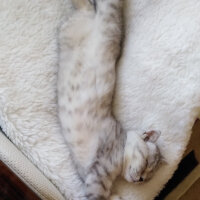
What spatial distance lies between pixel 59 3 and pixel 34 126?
49 centimetres

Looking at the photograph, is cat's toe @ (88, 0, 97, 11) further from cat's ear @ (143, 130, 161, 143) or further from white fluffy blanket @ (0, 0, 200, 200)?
cat's ear @ (143, 130, 161, 143)

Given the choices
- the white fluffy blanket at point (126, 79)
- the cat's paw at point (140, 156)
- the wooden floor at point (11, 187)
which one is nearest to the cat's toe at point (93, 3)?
the white fluffy blanket at point (126, 79)

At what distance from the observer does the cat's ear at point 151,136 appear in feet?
4.18

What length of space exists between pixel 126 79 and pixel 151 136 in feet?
0.79

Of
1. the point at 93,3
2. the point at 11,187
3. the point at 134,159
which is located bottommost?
the point at 134,159

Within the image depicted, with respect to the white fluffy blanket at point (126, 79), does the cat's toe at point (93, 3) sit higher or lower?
higher

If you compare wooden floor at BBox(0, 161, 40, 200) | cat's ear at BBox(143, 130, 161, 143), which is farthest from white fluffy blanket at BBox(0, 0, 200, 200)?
wooden floor at BBox(0, 161, 40, 200)

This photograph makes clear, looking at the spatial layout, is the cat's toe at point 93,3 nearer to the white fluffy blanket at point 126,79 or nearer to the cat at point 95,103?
the cat at point 95,103

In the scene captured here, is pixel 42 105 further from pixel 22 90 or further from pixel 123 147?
pixel 123 147

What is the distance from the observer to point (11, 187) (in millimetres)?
992

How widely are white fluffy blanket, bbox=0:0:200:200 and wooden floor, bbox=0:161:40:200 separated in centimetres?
26

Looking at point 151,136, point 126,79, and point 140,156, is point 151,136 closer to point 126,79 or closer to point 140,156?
point 140,156

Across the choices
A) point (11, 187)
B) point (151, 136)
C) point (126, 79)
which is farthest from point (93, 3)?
point (11, 187)

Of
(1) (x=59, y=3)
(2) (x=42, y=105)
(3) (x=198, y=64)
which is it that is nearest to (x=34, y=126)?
(2) (x=42, y=105)
